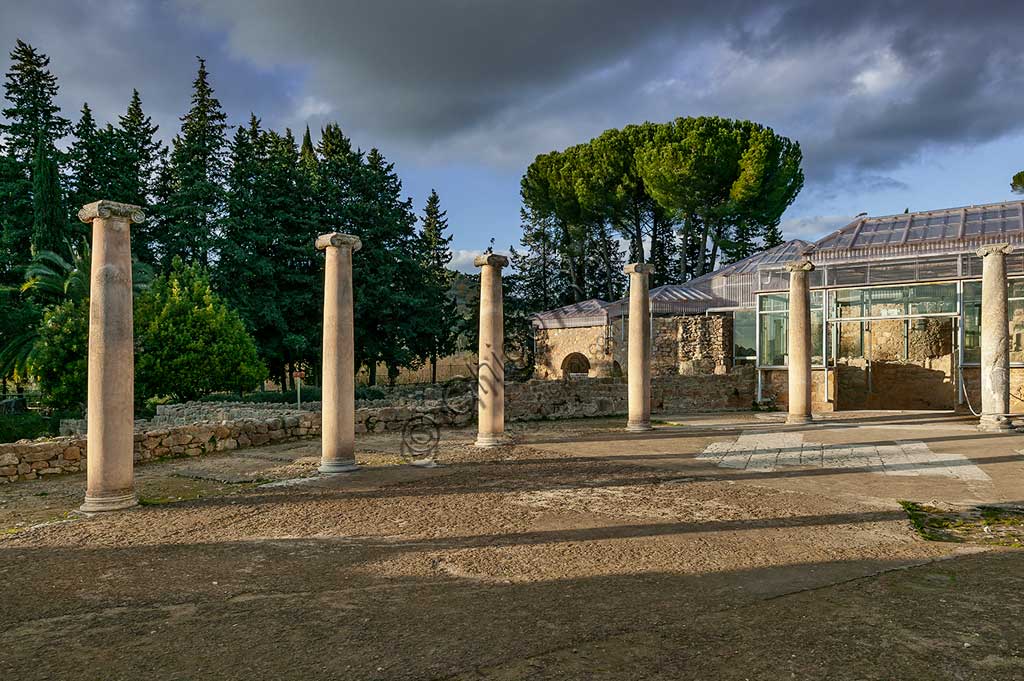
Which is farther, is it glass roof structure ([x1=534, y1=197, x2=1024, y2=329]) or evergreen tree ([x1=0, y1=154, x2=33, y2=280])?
evergreen tree ([x1=0, y1=154, x2=33, y2=280])

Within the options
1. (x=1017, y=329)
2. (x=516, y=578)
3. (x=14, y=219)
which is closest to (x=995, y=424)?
(x=1017, y=329)

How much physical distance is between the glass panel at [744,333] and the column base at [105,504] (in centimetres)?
2104

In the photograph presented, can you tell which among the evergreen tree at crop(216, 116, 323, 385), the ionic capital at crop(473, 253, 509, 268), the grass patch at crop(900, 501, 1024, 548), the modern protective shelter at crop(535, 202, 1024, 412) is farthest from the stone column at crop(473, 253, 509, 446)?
the evergreen tree at crop(216, 116, 323, 385)

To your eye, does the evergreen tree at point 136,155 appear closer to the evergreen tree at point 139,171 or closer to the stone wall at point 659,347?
the evergreen tree at point 139,171

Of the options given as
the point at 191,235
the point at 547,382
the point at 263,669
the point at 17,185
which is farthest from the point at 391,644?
the point at 17,185

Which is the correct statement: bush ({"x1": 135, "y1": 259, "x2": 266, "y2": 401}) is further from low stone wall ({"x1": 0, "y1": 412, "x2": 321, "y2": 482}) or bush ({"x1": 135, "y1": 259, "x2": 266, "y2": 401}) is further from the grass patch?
the grass patch

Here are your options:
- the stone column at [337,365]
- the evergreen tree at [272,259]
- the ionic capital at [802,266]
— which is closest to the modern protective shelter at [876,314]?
the ionic capital at [802,266]

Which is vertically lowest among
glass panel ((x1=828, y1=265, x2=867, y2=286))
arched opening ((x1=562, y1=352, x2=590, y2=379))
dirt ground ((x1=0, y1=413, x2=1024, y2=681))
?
dirt ground ((x1=0, y1=413, x2=1024, y2=681))

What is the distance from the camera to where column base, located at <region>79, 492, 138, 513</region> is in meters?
7.95

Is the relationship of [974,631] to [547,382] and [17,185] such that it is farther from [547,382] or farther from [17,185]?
[17,185]

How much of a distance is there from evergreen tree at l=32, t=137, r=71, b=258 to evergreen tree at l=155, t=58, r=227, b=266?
3.89 metres

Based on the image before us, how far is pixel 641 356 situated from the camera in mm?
15672

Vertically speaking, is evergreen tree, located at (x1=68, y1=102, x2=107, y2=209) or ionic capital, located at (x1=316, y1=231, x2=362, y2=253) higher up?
evergreen tree, located at (x1=68, y1=102, x2=107, y2=209)

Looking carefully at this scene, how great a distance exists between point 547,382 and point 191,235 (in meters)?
19.4
